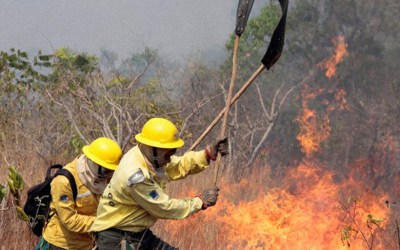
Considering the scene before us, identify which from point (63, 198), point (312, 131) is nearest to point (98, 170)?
point (63, 198)

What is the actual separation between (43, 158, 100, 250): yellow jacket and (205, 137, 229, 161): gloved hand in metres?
1.02

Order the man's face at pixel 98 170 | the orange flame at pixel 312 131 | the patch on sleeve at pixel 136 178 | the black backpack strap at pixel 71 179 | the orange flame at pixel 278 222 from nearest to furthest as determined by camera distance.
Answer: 1. the patch on sleeve at pixel 136 178
2. the black backpack strap at pixel 71 179
3. the man's face at pixel 98 170
4. the orange flame at pixel 278 222
5. the orange flame at pixel 312 131

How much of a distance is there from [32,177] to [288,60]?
38.4ft

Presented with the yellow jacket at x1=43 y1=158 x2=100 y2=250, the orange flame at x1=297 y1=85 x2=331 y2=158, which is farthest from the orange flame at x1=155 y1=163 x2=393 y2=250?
the orange flame at x1=297 y1=85 x2=331 y2=158

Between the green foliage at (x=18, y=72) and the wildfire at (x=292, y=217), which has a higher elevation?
the green foliage at (x=18, y=72)

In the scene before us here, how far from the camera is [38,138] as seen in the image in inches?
333

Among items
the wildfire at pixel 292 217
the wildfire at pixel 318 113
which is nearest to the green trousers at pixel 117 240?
the wildfire at pixel 292 217

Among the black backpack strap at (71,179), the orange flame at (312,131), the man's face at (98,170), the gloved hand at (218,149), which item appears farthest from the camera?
the orange flame at (312,131)

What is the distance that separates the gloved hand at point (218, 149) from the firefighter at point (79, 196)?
0.78 m

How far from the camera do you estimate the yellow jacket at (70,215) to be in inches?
Answer: 147

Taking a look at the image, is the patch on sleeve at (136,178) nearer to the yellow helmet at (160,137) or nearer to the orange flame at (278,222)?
the yellow helmet at (160,137)

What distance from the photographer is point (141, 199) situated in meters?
3.51

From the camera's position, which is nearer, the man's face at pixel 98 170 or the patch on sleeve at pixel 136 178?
the patch on sleeve at pixel 136 178

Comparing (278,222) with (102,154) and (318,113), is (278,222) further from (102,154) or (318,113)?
(318,113)
